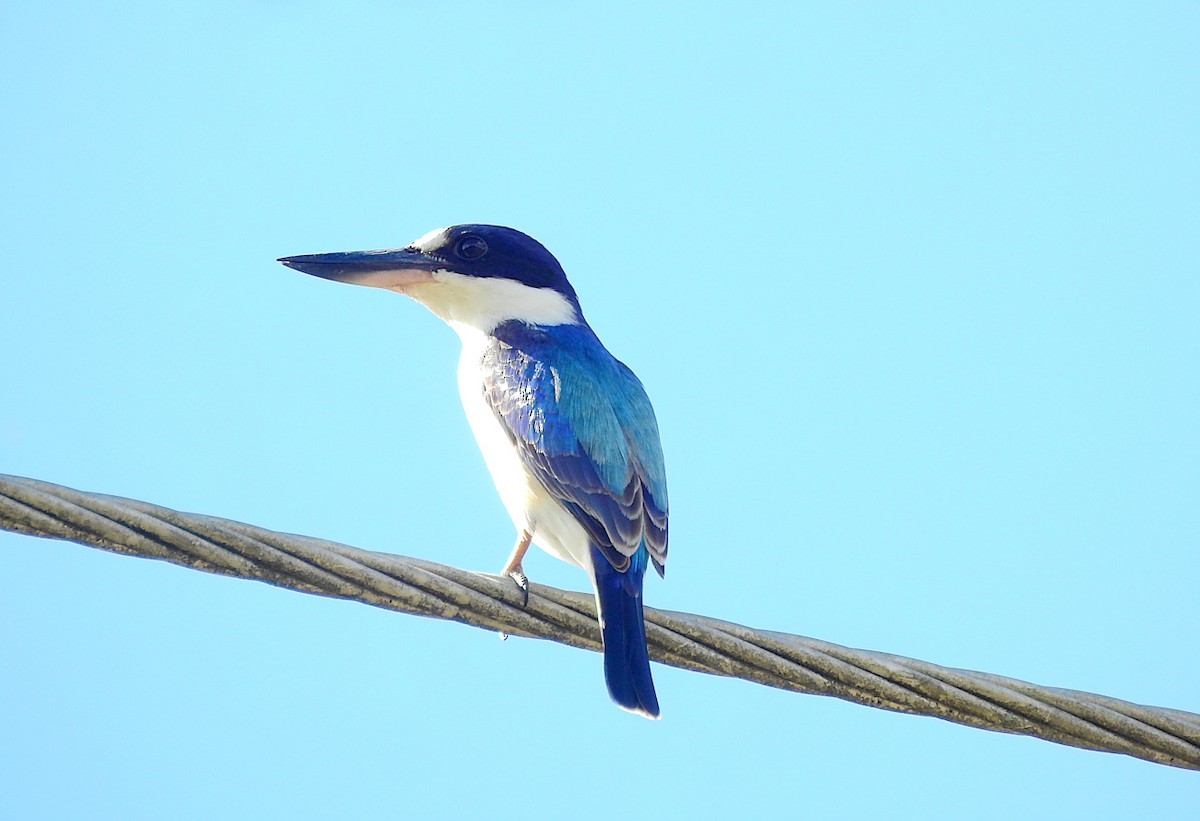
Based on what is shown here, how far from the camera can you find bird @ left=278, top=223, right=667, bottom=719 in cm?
412

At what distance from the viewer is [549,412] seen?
15.1ft

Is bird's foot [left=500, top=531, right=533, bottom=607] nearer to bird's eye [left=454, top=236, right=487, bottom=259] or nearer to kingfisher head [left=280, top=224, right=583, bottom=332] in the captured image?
kingfisher head [left=280, top=224, right=583, bottom=332]

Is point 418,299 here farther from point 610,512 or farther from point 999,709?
point 999,709

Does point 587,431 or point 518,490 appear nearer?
point 587,431

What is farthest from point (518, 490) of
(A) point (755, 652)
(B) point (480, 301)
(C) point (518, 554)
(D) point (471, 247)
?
(A) point (755, 652)

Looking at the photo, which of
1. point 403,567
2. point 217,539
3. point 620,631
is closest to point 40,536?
point 217,539

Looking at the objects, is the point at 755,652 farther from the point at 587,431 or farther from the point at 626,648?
the point at 587,431

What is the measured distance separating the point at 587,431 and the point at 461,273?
1.09 metres

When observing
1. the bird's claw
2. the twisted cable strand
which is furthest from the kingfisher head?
the twisted cable strand

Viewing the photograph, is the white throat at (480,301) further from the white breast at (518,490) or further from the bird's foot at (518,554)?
the bird's foot at (518,554)

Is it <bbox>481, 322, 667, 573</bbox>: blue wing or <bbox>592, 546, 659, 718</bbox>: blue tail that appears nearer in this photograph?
<bbox>592, 546, 659, 718</bbox>: blue tail

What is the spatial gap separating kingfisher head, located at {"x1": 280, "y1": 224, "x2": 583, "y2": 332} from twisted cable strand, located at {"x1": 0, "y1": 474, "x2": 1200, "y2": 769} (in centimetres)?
207

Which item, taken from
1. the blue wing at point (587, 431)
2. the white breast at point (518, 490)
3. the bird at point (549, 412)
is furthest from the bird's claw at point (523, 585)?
the white breast at point (518, 490)

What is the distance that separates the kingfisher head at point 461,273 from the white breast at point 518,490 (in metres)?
0.28
